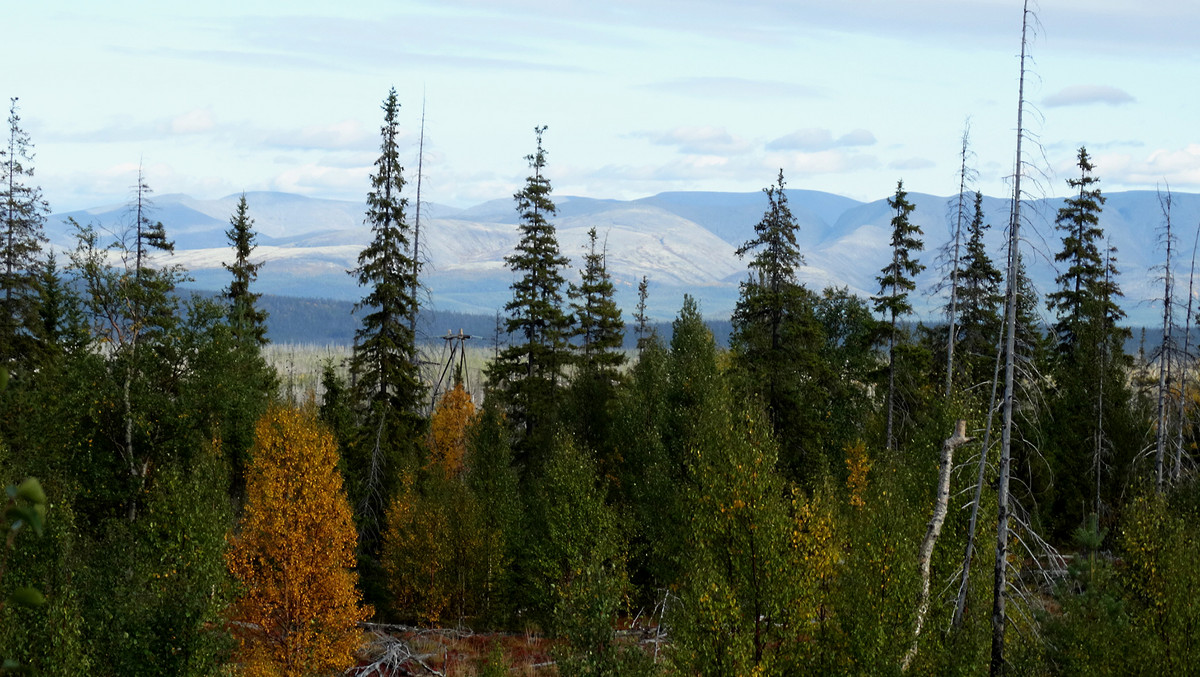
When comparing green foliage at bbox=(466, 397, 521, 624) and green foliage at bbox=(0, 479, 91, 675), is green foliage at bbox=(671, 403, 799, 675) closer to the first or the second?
green foliage at bbox=(0, 479, 91, 675)

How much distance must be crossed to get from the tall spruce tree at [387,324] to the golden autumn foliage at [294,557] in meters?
7.62

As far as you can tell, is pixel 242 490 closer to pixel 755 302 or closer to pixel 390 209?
pixel 390 209

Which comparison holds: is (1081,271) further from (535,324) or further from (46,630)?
(46,630)

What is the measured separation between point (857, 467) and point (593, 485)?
60.2ft

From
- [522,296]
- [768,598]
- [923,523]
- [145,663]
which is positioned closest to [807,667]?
[768,598]

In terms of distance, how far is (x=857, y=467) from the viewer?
2108 inches

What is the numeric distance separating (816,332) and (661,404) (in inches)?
354

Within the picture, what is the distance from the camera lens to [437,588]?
47.5m

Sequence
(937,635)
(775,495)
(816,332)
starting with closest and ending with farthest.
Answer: (937,635), (775,495), (816,332)

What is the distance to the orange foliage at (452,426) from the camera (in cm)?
7650

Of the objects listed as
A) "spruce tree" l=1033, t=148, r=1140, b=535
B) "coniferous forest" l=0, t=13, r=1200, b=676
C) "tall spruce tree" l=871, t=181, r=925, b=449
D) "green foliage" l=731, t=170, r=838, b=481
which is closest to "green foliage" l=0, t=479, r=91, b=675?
"coniferous forest" l=0, t=13, r=1200, b=676

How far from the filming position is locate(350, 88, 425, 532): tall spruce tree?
4553 cm

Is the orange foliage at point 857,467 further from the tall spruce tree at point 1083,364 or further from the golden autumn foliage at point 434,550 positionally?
the golden autumn foliage at point 434,550

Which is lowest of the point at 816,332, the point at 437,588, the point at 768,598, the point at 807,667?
the point at 437,588
